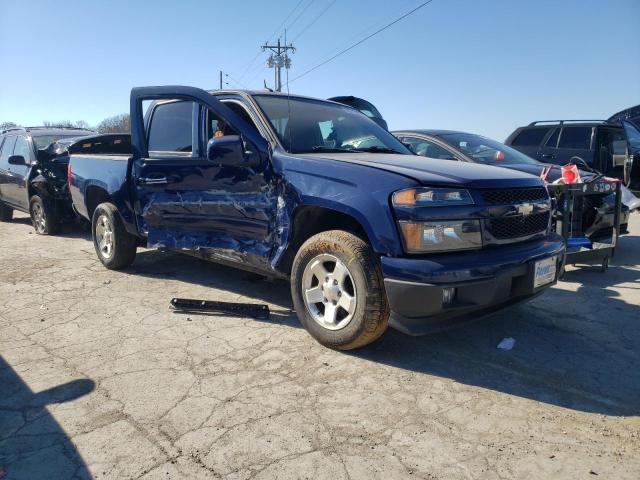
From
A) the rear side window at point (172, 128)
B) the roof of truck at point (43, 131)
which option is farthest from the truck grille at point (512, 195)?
the roof of truck at point (43, 131)

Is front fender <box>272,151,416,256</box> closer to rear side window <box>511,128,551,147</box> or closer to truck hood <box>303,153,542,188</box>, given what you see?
truck hood <box>303,153,542,188</box>

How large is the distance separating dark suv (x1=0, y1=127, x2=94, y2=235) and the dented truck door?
398 cm

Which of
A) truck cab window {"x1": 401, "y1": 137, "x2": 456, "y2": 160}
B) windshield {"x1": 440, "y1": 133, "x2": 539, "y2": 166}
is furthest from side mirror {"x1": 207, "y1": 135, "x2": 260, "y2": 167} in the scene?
windshield {"x1": 440, "y1": 133, "x2": 539, "y2": 166}

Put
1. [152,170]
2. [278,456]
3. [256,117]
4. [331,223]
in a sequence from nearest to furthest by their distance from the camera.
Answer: [278,456] < [331,223] < [256,117] < [152,170]

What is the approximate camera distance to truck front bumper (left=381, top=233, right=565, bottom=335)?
283 cm

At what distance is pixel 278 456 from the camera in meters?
2.25

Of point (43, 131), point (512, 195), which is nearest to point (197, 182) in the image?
point (512, 195)

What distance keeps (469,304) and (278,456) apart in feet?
4.75

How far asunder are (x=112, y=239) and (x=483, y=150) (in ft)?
15.6

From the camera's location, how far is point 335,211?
344cm

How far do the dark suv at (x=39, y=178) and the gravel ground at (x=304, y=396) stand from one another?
4.08 metres

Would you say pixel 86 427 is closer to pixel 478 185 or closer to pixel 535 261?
pixel 478 185

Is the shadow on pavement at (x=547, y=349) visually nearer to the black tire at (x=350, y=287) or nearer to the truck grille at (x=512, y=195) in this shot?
the black tire at (x=350, y=287)

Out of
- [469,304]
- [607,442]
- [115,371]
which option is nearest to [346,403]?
[469,304]
